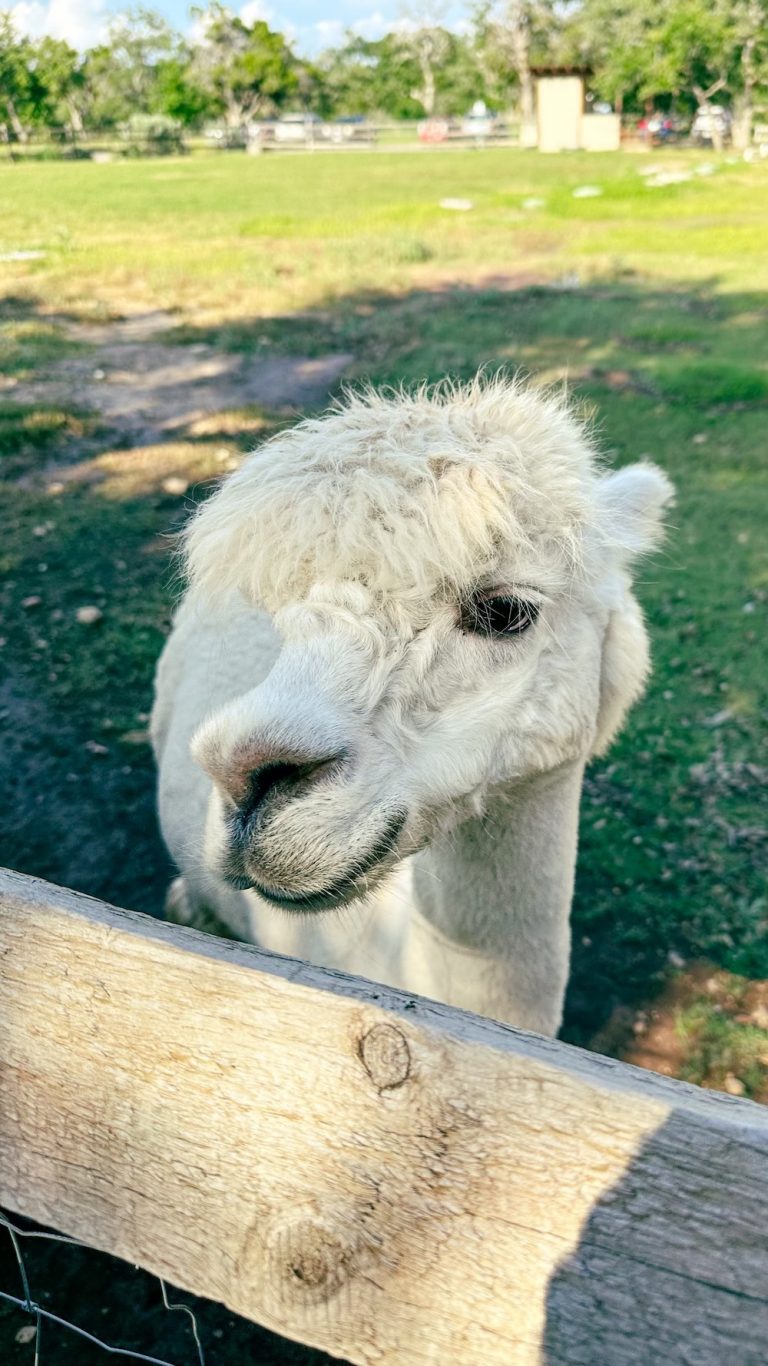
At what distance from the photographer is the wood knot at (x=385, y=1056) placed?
3.07 ft

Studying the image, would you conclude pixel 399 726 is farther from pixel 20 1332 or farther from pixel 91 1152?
pixel 20 1332

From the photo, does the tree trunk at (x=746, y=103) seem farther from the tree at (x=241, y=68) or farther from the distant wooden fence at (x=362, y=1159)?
the distant wooden fence at (x=362, y=1159)

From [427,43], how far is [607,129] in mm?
51028

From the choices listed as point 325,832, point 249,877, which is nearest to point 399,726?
point 325,832

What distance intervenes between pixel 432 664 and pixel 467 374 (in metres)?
9.07

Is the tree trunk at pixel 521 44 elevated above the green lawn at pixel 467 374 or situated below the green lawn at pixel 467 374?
above

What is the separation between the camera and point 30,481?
26.6 feet

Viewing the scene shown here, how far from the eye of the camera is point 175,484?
8.02 metres

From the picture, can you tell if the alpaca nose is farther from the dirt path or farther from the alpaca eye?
the dirt path

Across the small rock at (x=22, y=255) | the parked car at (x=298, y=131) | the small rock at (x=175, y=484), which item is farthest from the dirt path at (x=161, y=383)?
the parked car at (x=298, y=131)

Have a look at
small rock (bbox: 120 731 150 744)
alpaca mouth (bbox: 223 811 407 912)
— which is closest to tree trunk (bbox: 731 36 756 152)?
small rock (bbox: 120 731 150 744)

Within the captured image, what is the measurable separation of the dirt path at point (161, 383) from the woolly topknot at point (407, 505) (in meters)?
Result: 7.82

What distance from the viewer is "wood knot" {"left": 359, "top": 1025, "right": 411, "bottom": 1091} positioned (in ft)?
3.07

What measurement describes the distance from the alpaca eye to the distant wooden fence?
0.86 metres
